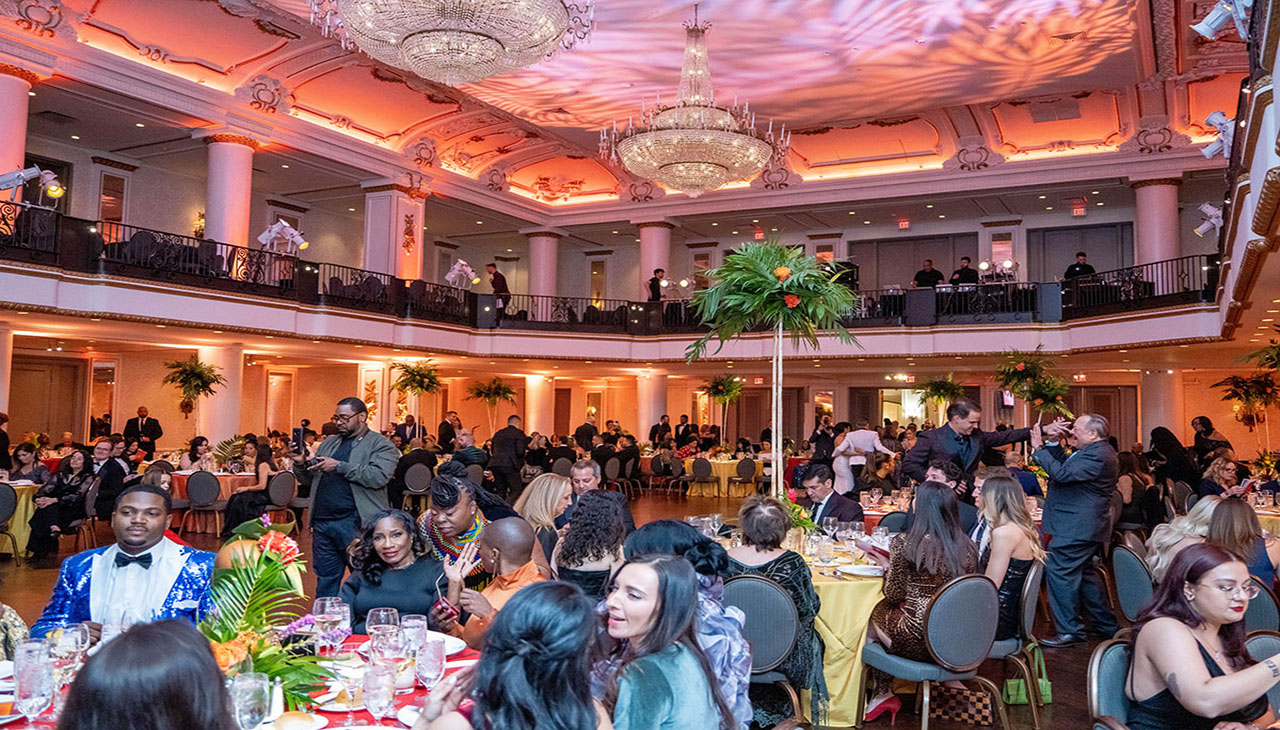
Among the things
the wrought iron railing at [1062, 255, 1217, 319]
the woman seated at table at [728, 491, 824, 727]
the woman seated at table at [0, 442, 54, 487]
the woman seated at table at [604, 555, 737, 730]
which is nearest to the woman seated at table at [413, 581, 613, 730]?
the woman seated at table at [604, 555, 737, 730]

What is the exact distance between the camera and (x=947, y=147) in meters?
17.5

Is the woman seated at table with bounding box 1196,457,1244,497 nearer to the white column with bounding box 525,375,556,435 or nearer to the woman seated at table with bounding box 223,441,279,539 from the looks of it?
the woman seated at table with bounding box 223,441,279,539

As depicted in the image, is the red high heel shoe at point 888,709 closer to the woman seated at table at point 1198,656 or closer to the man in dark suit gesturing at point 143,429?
the woman seated at table at point 1198,656

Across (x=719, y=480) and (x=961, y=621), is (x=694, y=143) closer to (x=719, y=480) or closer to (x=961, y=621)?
(x=719, y=480)

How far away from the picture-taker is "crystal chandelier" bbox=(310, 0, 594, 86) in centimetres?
754

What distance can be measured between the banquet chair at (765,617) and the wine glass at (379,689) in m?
1.71

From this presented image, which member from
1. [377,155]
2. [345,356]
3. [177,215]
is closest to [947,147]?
[377,155]

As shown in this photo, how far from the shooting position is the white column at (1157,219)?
15.8 m

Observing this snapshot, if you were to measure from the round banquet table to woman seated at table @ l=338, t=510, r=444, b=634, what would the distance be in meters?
7.62

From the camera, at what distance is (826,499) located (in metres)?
6.05

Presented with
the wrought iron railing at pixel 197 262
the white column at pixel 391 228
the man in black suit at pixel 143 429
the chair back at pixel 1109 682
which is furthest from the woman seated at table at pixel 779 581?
the white column at pixel 391 228

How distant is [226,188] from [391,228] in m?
3.53

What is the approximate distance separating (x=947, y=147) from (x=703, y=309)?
14030 millimetres

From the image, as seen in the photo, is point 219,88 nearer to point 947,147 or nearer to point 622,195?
point 622,195
